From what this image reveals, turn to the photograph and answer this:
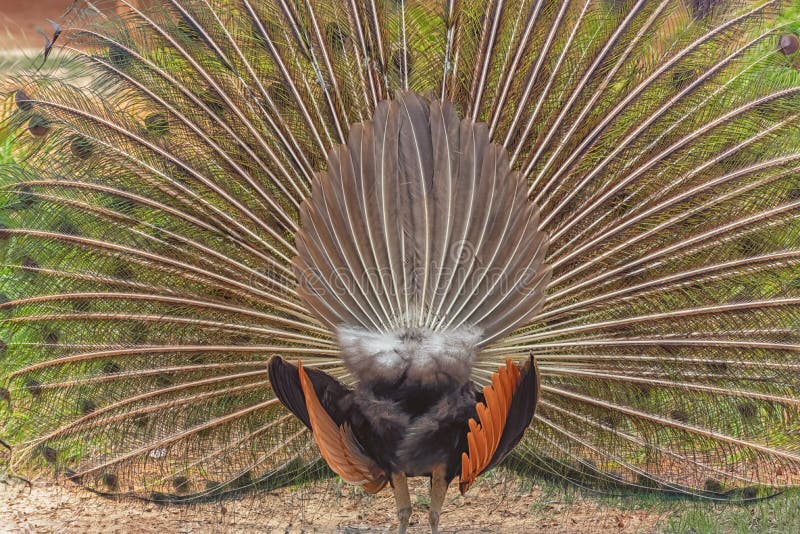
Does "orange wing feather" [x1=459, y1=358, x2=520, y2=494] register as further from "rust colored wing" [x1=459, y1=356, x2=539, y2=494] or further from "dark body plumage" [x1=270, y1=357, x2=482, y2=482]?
"dark body plumage" [x1=270, y1=357, x2=482, y2=482]

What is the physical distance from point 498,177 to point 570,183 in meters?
0.61

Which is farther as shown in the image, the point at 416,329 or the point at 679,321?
the point at 679,321

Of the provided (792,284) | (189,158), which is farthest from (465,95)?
(792,284)

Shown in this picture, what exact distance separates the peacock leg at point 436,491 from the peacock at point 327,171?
0.4 inches

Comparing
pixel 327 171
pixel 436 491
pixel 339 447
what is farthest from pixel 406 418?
pixel 327 171

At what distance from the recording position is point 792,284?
4.25 meters

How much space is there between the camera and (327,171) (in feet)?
13.6

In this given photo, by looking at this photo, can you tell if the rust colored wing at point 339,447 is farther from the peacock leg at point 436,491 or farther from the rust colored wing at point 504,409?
the rust colored wing at point 504,409

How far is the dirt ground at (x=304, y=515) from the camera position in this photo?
17.7 feet

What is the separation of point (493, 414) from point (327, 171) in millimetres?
1452

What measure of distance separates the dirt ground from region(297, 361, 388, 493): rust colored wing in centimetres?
139

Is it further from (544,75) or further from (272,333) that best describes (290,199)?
(544,75)

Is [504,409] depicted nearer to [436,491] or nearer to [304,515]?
[436,491]

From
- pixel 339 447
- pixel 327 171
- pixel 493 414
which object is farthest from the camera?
pixel 327 171
